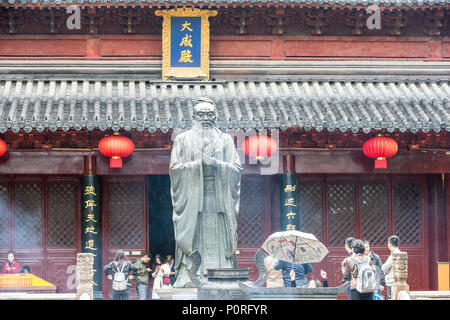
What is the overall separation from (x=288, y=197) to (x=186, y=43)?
150 inches

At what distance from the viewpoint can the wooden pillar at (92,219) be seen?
16484mm

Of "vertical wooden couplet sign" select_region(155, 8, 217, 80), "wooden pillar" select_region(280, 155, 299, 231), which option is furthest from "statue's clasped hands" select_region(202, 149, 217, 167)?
"vertical wooden couplet sign" select_region(155, 8, 217, 80)

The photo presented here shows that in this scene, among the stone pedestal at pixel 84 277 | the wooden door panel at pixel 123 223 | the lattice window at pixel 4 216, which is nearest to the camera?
the stone pedestal at pixel 84 277

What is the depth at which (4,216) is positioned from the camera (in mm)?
17125

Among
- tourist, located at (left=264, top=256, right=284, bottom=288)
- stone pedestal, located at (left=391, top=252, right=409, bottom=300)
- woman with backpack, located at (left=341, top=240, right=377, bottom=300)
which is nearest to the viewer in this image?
woman with backpack, located at (left=341, top=240, right=377, bottom=300)

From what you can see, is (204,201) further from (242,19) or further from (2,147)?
(242,19)

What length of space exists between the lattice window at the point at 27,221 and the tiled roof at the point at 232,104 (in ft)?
6.54

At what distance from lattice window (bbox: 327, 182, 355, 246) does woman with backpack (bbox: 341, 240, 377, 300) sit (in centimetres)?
541

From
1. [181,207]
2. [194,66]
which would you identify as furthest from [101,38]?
[181,207]

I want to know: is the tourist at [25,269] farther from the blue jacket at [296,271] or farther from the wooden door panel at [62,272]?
the blue jacket at [296,271]

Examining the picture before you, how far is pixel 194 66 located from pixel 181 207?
6.45m

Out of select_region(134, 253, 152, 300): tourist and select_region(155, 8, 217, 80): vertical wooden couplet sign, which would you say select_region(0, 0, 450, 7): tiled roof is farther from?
select_region(134, 253, 152, 300): tourist

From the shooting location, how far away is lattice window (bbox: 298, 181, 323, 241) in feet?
57.5

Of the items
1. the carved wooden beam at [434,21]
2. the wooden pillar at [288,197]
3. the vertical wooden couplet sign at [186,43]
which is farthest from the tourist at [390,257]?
the carved wooden beam at [434,21]
